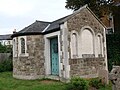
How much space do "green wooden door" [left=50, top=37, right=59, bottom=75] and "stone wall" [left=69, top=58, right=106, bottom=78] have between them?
2.18 m

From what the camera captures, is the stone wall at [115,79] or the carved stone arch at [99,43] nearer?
the stone wall at [115,79]

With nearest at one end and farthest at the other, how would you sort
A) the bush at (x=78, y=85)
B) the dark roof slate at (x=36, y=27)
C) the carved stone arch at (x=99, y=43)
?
the bush at (x=78, y=85) → the carved stone arch at (x=99, y=43) → the dark roof slate at (x=36, y=27)

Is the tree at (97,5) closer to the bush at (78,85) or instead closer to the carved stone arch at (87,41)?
the carved stone arch at (87,41)

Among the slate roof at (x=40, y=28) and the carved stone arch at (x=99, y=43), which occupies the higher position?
the slate roof at (x=40, y=28)

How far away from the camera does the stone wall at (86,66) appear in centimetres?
1688

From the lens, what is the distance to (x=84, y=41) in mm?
17859

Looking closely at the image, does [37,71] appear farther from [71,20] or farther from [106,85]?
[106,85]

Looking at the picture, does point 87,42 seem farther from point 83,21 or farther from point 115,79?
point 115,79

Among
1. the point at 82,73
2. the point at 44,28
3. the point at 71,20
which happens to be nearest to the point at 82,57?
the point at 82,73

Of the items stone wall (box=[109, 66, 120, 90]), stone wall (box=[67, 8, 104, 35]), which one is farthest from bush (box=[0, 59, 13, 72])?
stone wall (box=[109, 66, 120, 90])

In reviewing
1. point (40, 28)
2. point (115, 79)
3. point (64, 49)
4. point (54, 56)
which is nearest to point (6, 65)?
point (40, 28)

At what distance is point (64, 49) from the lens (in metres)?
16.9

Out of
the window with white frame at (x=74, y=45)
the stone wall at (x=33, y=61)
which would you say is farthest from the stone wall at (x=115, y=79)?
the stone wall at (x=33, y=61)

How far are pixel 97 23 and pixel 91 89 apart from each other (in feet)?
20.9
